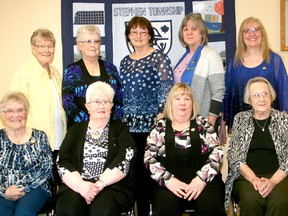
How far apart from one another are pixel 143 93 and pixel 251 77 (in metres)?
0.91

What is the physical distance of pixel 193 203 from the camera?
2559mm

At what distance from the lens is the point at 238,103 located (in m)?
3.28

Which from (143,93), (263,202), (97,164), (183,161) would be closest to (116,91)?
(143,93)

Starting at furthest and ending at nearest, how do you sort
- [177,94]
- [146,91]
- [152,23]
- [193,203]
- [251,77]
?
[152,23] → [251,77] → [146,91] → [177,94] → [193,203]

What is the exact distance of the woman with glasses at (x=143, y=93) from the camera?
3018 mm

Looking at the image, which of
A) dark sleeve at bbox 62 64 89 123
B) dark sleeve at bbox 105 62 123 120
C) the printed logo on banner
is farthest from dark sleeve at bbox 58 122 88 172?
the printed logo on banner

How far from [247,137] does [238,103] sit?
549 mm

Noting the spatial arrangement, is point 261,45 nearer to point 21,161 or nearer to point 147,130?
point 147,130

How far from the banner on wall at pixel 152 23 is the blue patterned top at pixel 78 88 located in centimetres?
101

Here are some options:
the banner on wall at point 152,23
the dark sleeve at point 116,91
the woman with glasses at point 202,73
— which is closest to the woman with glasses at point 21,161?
the dark sleeve at point 116,91

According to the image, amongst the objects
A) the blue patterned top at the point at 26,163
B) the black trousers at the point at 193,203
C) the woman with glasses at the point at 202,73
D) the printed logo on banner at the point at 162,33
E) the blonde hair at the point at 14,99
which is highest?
the printed logo on banner at the point at 162,33

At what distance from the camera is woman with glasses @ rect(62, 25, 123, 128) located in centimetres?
290

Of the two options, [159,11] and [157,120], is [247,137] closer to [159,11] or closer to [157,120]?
[157,120]

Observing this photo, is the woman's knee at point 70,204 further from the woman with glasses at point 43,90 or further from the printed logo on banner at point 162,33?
the printed logo on banner at point 162,33
